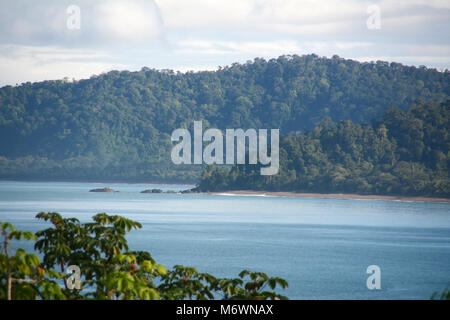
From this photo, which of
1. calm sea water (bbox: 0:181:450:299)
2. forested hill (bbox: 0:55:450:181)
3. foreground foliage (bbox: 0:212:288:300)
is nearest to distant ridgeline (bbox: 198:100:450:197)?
calm sea water (bbox: 0:181:450:299)

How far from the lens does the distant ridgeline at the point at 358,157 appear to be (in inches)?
3976

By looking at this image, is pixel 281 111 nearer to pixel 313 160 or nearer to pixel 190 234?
pixel 313 160

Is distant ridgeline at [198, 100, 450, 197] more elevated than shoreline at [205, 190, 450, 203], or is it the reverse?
distant ridgeline at [198, 100, 450, 197]

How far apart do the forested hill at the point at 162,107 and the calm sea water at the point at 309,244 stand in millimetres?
73242

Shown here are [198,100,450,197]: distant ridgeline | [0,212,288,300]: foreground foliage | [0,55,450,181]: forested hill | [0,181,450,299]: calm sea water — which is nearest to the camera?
[0,212,288,300]: foreground foliage

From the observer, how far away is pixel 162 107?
161 meters

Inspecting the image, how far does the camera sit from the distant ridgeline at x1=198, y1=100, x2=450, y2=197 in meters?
101

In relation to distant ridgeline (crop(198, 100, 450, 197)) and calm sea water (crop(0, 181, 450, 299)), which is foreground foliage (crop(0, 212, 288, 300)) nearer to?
calm sea water (crop(0, 181, 450, 299))

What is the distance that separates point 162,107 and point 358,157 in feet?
214

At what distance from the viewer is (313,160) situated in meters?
109

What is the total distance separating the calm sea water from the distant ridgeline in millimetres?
24544

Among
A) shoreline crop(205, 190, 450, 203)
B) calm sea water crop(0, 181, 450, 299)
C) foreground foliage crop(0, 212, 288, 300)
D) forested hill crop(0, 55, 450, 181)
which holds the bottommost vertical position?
shoreline crop(205, 190, 450, 203)

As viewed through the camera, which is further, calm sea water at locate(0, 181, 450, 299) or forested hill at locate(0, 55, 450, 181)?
forested hill at locate(0, 55, 450, 181)
